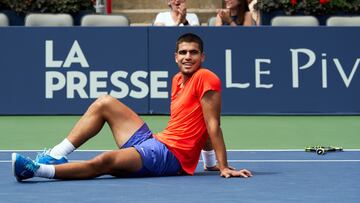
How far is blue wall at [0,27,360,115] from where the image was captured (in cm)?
1438

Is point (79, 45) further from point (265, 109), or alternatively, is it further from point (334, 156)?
point (334, 156)

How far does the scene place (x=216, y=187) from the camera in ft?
25.1

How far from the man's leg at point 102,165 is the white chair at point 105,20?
23.4 feet

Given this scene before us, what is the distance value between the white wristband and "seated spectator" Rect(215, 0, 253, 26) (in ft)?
20.0

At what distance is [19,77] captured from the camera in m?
14.5

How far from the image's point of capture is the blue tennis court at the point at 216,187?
7062 millimetres

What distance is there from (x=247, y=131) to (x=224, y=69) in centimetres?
193

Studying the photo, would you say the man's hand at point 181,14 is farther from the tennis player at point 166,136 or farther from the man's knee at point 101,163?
the man's knee at point 101,163

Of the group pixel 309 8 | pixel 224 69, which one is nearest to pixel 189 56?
pixel 224 69

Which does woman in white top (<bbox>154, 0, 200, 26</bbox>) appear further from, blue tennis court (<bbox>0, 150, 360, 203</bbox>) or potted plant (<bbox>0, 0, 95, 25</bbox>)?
blue tennis court (<bbox>0, 150, 360, 203</bbox>)

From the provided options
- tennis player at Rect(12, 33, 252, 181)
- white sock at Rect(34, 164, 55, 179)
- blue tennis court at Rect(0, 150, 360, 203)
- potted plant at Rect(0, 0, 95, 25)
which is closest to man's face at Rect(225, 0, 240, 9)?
potted plant at Rect(0, 0, 95, 25)

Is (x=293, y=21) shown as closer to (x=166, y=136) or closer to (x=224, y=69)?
(x=224, y=69)

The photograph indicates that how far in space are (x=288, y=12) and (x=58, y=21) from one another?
3.63 meters

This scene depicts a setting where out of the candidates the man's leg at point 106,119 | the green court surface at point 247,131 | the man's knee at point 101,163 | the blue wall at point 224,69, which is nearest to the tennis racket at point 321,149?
the green court surface at point 247,131
